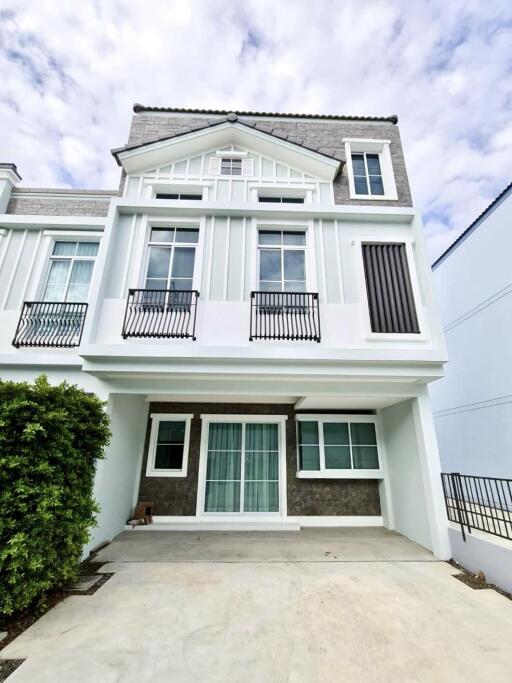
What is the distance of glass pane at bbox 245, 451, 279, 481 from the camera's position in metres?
6.30

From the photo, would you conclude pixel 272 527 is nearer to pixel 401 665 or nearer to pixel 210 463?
pixel 210 463

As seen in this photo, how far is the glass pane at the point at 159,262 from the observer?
5477mm

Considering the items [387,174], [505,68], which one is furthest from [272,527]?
[505,68]

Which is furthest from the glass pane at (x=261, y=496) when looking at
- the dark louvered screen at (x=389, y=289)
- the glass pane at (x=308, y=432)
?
the dark louvered screen at (x=389, y=289)

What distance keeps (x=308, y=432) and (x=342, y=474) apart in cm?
113

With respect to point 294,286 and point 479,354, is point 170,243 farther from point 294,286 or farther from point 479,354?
point 479,354

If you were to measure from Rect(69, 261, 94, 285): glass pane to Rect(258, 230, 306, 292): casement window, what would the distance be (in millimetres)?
3621

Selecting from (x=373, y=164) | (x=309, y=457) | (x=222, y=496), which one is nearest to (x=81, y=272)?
(x=222, y=496)

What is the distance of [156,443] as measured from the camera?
21.2ft

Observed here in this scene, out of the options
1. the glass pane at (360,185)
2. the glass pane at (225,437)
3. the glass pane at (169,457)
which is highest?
the glass pane at (360,185)

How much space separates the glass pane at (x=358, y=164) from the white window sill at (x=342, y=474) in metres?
7.03

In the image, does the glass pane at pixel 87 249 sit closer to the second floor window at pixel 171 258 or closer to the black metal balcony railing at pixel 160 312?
the second floor window at pixel 171 258

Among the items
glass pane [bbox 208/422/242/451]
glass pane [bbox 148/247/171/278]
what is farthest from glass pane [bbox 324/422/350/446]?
glass pane [bbox 148/247/171/278]

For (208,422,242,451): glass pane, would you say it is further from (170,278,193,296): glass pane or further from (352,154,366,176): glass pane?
(352,154,366,176): glass pane
